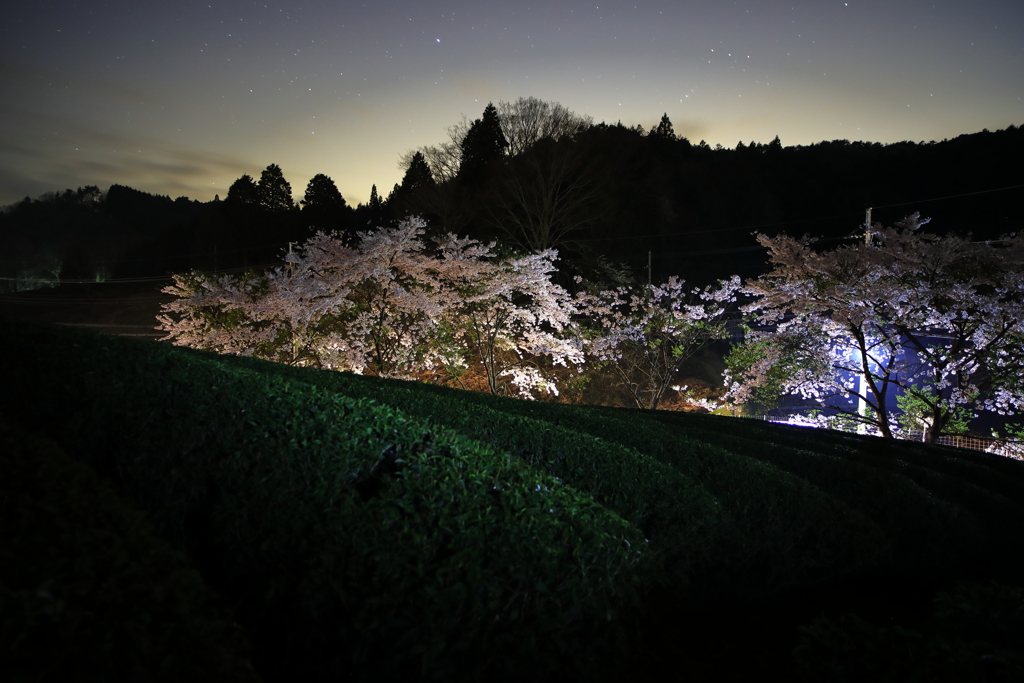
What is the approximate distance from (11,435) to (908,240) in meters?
12.9

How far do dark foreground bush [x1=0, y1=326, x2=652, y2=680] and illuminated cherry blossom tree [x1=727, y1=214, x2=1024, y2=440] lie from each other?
30.9 feet

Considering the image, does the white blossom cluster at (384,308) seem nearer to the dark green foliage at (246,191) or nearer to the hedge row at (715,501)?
the hedge row at (715,501)

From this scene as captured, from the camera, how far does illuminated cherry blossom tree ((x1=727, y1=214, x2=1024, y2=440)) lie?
9055 millimetres

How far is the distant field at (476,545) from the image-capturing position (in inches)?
80.8

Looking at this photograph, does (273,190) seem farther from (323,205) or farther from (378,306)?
(378,306)

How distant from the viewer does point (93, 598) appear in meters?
1.48

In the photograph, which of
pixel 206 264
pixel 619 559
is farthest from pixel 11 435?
pixel 206 264

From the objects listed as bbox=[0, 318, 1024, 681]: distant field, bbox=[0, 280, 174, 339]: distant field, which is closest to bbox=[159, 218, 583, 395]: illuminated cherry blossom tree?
bbox=[0, 318, 1024, 681]: distant field

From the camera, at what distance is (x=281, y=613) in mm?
2047

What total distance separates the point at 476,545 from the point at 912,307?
1062cm

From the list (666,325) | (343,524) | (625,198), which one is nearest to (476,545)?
(343,524)

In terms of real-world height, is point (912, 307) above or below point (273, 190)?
below

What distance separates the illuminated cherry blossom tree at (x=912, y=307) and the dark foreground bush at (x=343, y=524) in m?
9.41

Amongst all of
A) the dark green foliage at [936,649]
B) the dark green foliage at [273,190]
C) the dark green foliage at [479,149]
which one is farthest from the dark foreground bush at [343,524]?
the dark green foliage at [273,190]
